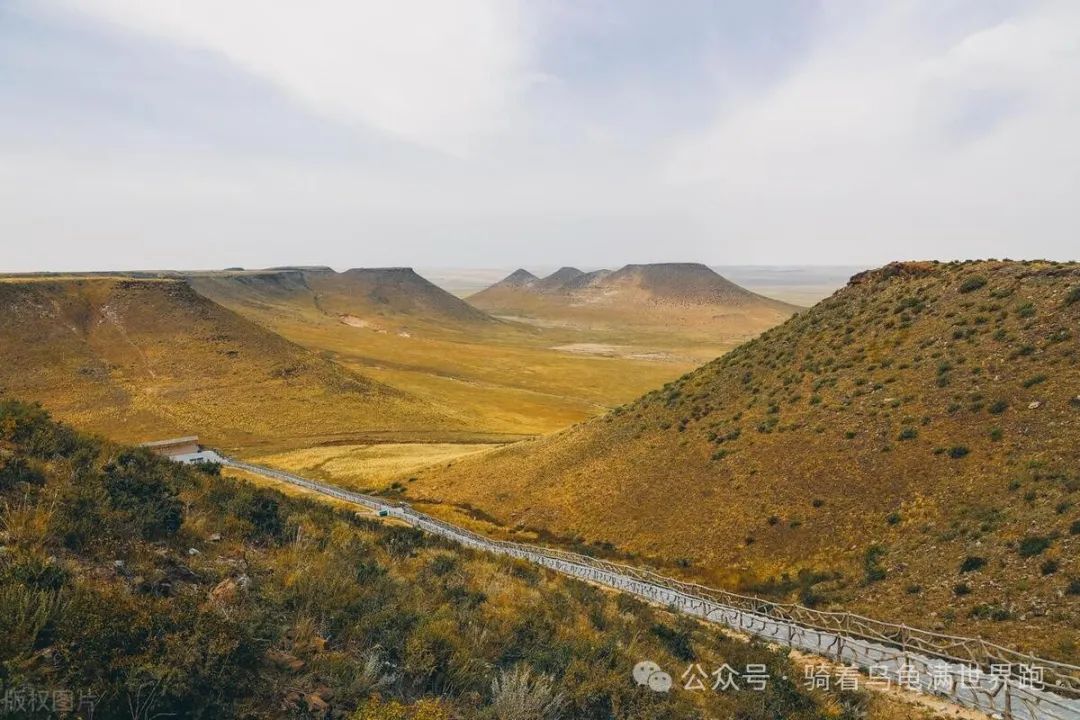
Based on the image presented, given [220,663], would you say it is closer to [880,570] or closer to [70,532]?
[70,532]

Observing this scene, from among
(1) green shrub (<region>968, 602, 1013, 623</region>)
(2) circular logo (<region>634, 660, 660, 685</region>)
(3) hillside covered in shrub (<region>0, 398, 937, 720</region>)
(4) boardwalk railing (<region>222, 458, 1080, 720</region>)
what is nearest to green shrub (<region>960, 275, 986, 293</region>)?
(1) green shrub (<region>968, 602, 1013, 623</region>)

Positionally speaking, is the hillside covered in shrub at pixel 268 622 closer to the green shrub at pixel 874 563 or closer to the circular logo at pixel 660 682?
the circular logo at pixel 660 682

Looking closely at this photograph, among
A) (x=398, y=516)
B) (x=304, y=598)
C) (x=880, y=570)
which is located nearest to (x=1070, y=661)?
(x=880, y=570)

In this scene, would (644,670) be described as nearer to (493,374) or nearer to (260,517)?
(260,517)

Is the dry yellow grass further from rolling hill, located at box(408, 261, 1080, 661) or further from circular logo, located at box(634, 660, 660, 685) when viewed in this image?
circular logo, located at box(634, 660, 660, 685)

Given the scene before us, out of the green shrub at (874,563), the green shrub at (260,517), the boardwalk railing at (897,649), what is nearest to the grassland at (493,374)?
the boardwalk railing at (897,649)

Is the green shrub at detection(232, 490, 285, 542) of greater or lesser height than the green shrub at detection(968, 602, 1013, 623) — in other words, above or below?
above

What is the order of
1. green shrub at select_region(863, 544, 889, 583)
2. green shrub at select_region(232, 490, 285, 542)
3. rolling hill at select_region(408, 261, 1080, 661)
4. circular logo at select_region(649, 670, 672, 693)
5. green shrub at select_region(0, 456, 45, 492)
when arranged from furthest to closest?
green shrub at select_region(863, 544, 889, 583) → rolling hill at select_region(408, 261, 1080, 661) → green shrub at select_region(232, 490, 285, 542) → green shrub at select_region(0, 456, 45, 492) → circular logo at select_region(649, 670, 672, 693)
